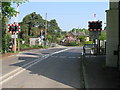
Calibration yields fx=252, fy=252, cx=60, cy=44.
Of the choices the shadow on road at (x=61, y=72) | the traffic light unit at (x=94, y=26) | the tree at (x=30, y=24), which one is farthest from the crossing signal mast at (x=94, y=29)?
the tree at (x=30, y=24)

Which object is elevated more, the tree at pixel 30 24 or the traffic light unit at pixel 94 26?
the tree at pixel 30 24

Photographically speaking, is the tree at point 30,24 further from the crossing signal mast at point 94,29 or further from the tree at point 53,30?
the crossing signal mast at point 94,29

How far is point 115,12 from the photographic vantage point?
13734 millimetres

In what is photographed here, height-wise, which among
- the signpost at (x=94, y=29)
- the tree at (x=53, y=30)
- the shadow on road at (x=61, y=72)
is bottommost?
the shadow on road at (x=61, y=72)

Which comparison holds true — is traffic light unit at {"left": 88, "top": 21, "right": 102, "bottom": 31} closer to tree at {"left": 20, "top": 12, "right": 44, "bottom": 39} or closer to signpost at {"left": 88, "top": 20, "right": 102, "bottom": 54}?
signpost at {"left": 88, "top": 20, "right": 102, "bottom": 54}

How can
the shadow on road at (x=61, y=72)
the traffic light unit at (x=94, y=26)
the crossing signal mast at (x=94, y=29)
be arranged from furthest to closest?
the traffic light unit at (x=94, y=26)
the crossing signal mast at (x=94, y=29)
the shadow on road at (x=61, y=72)

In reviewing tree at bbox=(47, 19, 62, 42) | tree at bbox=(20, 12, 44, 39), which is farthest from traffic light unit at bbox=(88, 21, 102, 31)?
tree at bbox=(47, 19, 62, 42)

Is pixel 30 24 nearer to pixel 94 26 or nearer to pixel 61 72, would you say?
pixel 94 26

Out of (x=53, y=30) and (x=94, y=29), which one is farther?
(x=53, y=30)

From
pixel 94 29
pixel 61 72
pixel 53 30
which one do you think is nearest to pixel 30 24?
pixel 53 30

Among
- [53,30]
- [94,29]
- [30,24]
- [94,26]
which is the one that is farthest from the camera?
[53,30]

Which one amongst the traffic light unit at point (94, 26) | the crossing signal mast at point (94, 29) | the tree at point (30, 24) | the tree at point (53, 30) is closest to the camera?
the crossing signal mast at point (94, 29)

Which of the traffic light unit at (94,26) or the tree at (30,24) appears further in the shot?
the tree at (30,24)

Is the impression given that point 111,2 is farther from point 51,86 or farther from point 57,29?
point 57,29
